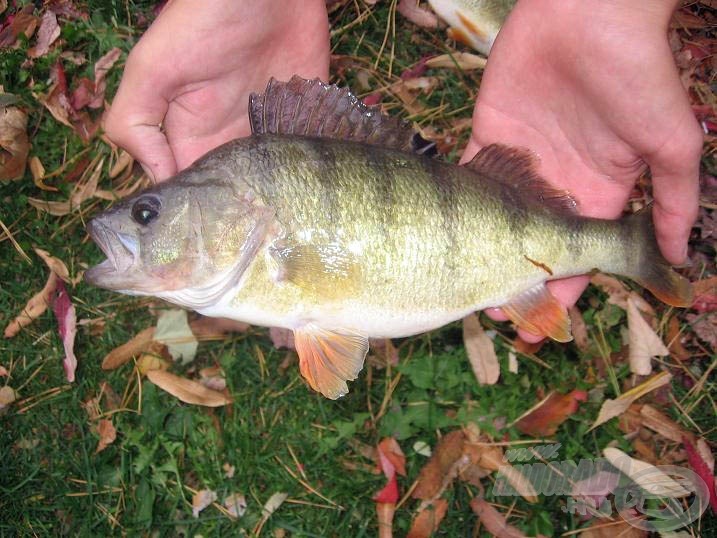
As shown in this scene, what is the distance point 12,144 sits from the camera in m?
3.25

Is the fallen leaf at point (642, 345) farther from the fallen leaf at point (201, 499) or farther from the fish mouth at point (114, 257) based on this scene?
the fish mouth at point (114, 257)

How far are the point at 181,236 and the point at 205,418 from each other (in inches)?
53.5

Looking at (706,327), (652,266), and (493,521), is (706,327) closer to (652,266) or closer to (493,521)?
(652,266)

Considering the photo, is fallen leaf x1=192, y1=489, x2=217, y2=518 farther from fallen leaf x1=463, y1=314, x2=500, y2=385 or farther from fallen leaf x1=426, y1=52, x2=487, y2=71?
fallen leaf x1=426, y1=52, x2=487, y2=71

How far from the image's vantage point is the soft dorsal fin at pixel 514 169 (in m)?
2.33

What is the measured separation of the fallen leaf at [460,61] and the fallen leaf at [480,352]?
1.46 metres

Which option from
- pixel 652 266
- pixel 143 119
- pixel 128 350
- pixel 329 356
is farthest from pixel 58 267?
pixel 652 266

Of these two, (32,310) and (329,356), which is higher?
(329,356)

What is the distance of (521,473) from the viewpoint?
283 cm

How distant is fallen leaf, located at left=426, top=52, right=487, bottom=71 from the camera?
335 centimetres

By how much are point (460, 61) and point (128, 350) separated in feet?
8.11

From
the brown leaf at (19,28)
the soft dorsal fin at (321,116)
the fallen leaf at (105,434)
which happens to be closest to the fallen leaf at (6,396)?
the fallen leaf at (105,434)

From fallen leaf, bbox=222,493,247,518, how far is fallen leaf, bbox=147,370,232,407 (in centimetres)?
47

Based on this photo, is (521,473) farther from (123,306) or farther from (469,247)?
(123,306)
